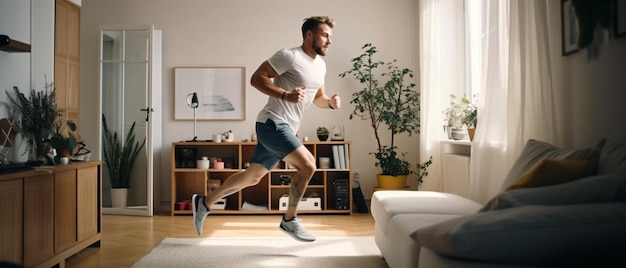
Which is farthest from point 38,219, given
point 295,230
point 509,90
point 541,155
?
point 509,90

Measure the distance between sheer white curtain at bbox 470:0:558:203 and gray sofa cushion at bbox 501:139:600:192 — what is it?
0.32 meters

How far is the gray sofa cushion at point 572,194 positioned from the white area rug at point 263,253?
1590 mm

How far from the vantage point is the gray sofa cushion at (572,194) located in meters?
1.25

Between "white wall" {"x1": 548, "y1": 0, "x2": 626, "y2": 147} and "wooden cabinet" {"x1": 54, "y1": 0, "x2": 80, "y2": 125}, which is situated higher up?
"wooden cabinet" {"x1": 54, "y1": 0, "x2": 80, "y2": 125}

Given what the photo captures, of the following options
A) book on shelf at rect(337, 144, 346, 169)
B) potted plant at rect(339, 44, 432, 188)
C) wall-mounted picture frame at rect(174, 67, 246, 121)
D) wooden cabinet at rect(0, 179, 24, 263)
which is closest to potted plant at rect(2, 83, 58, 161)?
wooden cabinet at rect(0, 179, 24, 263)

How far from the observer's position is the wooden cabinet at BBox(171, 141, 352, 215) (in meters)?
4.76

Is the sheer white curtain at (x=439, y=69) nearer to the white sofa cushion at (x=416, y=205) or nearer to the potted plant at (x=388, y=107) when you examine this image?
the potted plant at (x=388, y=107)

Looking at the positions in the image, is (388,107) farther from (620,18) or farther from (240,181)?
(620,18)

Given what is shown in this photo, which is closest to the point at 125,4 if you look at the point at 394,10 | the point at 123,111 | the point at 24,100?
the point at 123,111

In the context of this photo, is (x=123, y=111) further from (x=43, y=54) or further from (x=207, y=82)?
(x=43, y=54)

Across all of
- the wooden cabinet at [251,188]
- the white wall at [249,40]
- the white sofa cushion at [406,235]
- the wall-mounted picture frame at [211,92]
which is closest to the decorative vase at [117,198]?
the white wall at [249,40]

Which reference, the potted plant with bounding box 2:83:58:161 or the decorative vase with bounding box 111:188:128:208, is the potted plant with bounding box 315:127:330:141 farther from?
the potted plant with bounding box 2:83:58:161

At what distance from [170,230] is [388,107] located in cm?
243

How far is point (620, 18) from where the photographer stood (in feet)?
6.09
